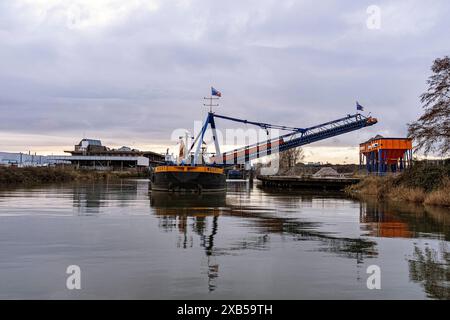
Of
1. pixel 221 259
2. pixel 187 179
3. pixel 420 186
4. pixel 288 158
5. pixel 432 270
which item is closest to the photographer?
pixel 432 270

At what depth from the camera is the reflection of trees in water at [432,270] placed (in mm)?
7617

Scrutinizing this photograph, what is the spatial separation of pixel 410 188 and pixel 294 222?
679 inches

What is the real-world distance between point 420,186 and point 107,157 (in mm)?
109204

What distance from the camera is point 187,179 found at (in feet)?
130

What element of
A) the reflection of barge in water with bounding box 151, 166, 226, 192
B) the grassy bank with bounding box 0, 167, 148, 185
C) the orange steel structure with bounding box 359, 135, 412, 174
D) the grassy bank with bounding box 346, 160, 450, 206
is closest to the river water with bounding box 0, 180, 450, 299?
the grassy bank with bounding box 346, 160, 450, 206

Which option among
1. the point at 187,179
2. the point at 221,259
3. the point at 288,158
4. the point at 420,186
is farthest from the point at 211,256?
the point at 288,158

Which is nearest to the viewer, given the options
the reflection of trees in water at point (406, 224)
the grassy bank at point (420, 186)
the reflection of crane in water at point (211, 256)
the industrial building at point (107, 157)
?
the reflection of crane in water at point (211, 256)

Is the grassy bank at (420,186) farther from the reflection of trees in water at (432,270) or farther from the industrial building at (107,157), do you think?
the industrial building at (107,157)

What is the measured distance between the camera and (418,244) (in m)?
12.5

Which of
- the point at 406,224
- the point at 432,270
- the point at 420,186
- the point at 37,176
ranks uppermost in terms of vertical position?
the point at 37,176

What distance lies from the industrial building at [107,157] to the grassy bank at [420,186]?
9698 cm

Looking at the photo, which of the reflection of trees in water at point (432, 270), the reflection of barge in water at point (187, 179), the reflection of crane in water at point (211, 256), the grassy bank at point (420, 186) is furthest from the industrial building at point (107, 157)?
the reflection of trees in water at point (432, 270)

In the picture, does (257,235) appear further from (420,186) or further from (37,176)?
(37,176)
